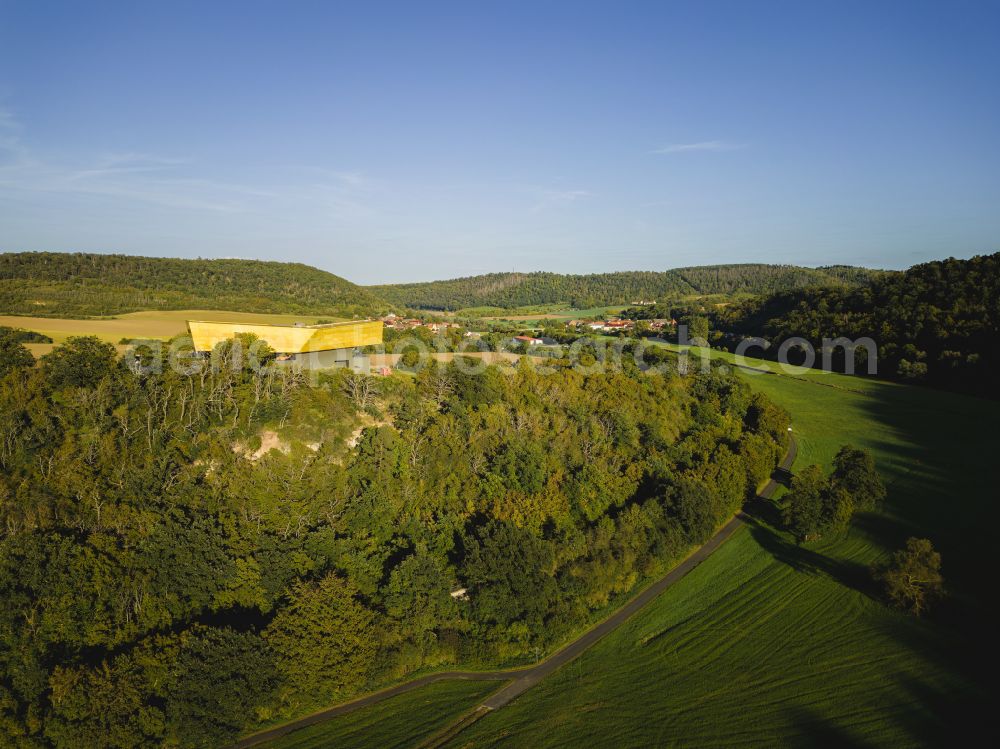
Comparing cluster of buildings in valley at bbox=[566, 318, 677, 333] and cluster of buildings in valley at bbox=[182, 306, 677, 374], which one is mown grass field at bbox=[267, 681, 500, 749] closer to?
cluster of buildings in valley at bbox=[182, 306, 677, 374]

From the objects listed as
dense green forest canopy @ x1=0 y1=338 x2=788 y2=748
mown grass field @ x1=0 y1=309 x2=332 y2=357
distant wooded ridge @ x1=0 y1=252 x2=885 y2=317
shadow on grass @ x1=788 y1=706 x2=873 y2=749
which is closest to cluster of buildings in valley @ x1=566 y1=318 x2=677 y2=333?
distant wooded ridge @ x1=0 y1=252 x2=885 y2=317

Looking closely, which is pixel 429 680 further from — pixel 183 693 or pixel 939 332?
pixel 939 332

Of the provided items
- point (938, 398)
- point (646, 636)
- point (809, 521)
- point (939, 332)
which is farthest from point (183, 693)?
point (939, 332)

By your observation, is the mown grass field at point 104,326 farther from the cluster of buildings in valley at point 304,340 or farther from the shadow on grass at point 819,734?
the shadow on grass at point 819,734

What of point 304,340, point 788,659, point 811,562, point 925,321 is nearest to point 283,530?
point 304,340

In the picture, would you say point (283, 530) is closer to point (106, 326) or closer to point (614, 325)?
point (106, 326)
